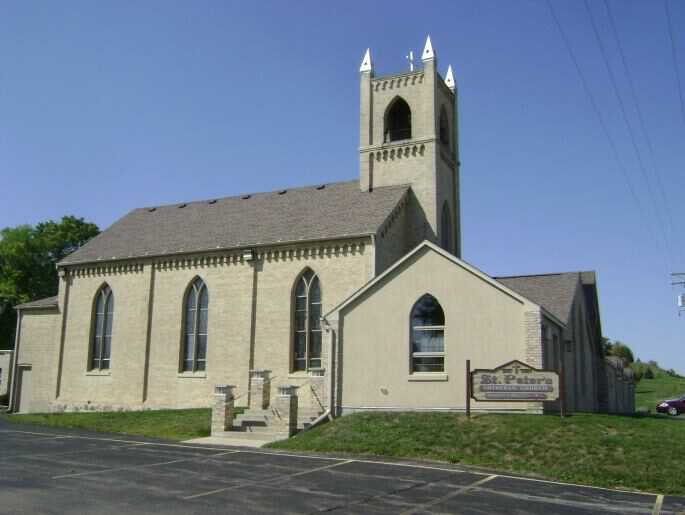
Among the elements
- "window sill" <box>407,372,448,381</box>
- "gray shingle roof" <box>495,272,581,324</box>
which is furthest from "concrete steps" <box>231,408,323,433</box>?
"gray shingle roof" <box>495,272,581,324</box>

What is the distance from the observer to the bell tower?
3216 cm

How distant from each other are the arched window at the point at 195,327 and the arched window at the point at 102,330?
16.8 feet

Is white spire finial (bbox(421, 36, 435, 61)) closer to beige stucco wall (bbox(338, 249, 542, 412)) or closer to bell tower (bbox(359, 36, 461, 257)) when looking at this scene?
bell tower (bbox(359, 36, 461, 257))

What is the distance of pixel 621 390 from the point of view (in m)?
45.7

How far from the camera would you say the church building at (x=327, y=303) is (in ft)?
74.3

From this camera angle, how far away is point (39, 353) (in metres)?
37.7

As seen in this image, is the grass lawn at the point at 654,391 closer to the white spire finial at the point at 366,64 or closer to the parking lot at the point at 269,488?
the white spire finial at the point at 366,64

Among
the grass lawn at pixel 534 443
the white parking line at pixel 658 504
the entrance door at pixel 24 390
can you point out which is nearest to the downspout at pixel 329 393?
the grass lawn at pixel 534 443

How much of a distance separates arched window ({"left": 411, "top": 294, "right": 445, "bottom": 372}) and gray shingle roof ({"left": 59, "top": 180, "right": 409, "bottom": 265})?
5.65 meters

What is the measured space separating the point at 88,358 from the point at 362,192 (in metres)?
16.9

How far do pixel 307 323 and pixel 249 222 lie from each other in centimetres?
727

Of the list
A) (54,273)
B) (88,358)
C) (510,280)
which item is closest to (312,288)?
(510,280)

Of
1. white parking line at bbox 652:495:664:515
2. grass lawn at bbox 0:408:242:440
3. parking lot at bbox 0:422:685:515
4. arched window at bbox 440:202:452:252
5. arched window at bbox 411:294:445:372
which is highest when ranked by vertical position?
arched window at bbox 440:202:452:252

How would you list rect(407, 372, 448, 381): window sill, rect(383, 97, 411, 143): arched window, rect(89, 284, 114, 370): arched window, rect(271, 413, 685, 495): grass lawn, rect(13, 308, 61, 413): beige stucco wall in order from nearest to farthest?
1. rect(271, 413, 685, 495): grass lawn
2. rect(407, 372, 448, 381): window sill
3. rect(383, 97, 411, 143): arched window
4. rect(89, 284, 114, 370): arched window
5. rect(13, 308, 61, 413): beige stucco wall
